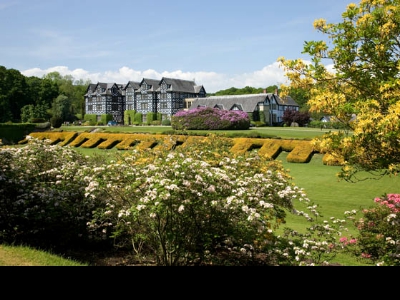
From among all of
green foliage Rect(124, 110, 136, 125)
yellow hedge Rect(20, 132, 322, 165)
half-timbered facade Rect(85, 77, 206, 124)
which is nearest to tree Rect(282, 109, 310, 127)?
half-timbered facade Rect(85, 77, 206, 124)

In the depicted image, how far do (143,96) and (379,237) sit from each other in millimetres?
64086

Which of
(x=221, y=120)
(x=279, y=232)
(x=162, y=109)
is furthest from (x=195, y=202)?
(x=162, y=109)

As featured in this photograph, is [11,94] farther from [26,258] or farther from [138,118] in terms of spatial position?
[26,258]

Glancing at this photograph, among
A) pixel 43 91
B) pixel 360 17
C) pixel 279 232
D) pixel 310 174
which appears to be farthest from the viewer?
pixel 43 91

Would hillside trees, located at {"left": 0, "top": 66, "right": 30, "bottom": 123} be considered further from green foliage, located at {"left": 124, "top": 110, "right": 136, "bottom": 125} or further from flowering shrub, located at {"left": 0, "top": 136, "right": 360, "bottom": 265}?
flowering shrub, located at {"left": 0, "top": 136, "right": 360, "bottom": 265}

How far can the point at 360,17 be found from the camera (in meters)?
7.50

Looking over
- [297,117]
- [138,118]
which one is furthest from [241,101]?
[138,118]

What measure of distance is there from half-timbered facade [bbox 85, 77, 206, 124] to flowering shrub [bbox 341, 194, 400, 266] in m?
57.3

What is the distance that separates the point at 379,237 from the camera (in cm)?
743

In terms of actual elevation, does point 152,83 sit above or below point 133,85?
above

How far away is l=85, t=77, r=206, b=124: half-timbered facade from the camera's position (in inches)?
2618

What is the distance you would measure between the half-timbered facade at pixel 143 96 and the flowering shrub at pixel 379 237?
188ft

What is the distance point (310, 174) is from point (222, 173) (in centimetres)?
1192
